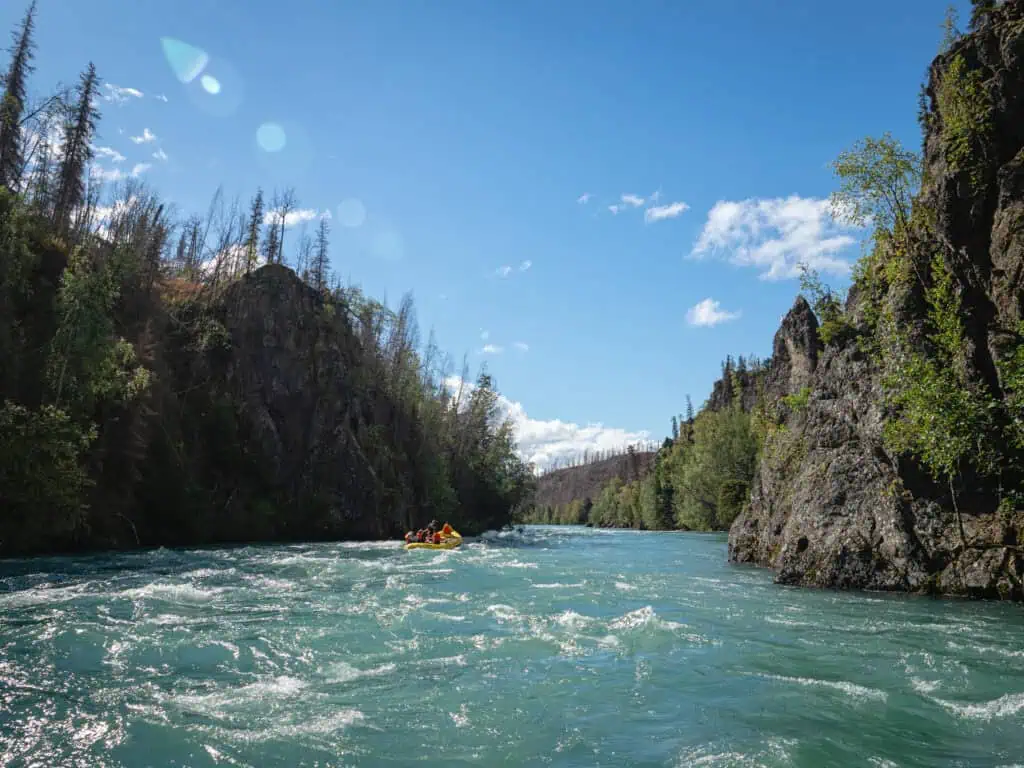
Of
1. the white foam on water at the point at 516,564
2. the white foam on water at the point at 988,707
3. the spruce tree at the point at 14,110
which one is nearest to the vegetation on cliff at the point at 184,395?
the spruce tree at the point at 14,110

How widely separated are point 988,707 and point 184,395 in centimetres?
4284

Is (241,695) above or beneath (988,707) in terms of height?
beneath

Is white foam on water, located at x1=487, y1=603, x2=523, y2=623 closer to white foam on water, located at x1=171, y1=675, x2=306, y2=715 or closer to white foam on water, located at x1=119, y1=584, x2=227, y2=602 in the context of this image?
white foam on water, located at x1=171, y1=675, x2=306, y2=715

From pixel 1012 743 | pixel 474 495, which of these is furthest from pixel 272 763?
pixel 474 495

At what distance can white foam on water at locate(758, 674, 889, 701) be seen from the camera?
26.0 feet

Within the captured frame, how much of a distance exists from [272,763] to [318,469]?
41.4m

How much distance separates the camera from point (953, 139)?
18.4m

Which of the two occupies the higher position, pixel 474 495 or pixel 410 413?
pixel 410 413

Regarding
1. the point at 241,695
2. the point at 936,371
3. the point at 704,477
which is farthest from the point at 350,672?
the point at 704,477

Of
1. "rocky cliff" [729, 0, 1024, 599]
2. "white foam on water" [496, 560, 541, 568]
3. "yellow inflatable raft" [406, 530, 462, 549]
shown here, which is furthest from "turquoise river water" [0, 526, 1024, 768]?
"yellow inflatable raft" [406, 530, 462, 549]

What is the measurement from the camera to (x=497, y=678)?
867 cm

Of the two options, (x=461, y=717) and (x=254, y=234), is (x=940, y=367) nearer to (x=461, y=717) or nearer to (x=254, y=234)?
(x=461, y=717)

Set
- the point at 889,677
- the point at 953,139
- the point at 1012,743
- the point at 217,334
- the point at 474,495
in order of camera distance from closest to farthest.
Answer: the point at 1012,743, the point at 889,677, the point at 953,139, the point at 217,334, the point at 474,495

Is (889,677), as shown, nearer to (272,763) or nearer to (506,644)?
(506,644)
